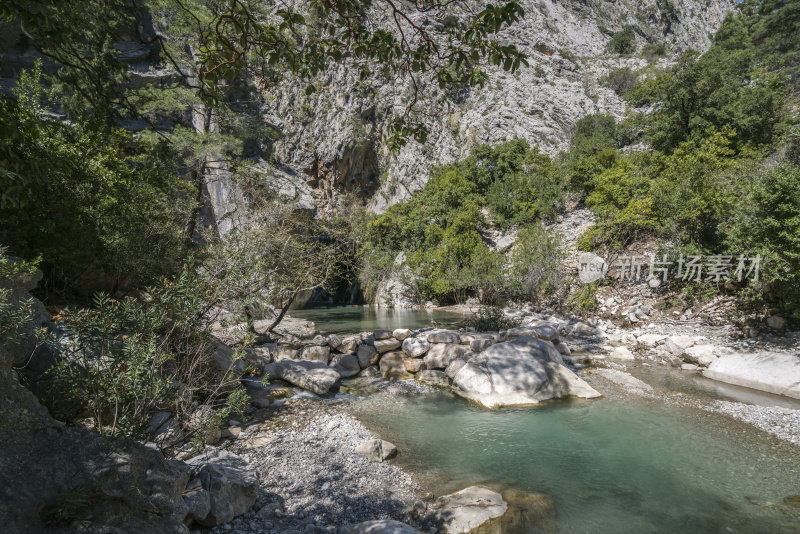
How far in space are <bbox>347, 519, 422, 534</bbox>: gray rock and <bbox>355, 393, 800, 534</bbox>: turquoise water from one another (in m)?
1.20

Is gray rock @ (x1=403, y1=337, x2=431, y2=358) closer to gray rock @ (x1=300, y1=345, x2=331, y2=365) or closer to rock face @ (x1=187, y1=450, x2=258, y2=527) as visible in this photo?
gray rock @ (x1=300, y1=345, x2=331, y2=365)

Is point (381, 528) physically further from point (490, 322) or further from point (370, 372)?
point (490, 322)

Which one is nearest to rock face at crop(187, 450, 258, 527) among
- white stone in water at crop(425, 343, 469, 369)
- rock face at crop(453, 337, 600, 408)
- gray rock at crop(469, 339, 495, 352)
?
rock face at crop(453, 337, 600, 408)

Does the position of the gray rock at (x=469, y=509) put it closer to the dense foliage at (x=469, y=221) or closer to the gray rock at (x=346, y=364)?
the gray rock at (x=346, y=364)

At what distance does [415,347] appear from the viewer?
9.77m

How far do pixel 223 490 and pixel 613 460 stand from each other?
5.11 meters

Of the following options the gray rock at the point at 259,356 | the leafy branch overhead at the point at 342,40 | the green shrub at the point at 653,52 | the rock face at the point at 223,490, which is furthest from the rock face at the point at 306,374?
the green shrub at the point at 653,52

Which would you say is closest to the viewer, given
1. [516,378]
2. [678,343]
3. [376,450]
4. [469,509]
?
[469,509]

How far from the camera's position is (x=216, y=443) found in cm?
486

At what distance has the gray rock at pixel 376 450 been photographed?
15.7 feet

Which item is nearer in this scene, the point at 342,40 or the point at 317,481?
the point at 342,40

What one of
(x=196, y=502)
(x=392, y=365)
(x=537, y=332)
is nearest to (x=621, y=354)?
(x=537, y=332)

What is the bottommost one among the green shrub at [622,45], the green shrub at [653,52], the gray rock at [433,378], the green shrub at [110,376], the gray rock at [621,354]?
the gray rock at [621,354]

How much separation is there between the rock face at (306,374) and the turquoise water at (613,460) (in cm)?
119
